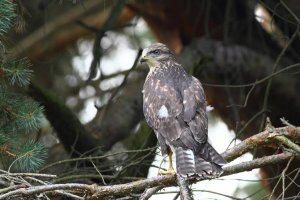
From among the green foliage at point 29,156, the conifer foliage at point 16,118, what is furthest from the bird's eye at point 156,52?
the green foliage at point 29,156

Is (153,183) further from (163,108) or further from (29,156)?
(163,108)

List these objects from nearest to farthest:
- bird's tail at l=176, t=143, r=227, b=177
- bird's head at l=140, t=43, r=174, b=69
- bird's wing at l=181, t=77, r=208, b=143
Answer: bird's tail at l=176, t=143, r=227, b=177 → bird's wing at l=181, t=77, r=208, b=143 → bird's head at l=140, t=43, r=174, b=69

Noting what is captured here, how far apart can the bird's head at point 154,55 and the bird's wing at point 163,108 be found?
2.21 feet

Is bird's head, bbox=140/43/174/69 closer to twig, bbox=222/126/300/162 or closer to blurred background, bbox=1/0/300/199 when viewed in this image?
blurred background, bbox=1/0/300/199

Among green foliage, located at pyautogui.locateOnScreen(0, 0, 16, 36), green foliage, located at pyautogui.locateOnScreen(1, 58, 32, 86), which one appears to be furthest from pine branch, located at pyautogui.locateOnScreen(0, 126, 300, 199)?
green foliage, located at pyautogui.locateOnScreen(0, 0, 16, 36)

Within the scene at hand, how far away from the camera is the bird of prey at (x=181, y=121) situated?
15.3ft

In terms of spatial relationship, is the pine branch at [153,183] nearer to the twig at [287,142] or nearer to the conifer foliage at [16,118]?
the twig at [287,142]

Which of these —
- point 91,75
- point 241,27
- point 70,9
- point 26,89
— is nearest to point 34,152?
point 26,89

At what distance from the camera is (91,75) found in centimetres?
679

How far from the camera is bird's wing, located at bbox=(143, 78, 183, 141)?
5.13 m

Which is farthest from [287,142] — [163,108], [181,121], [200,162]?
[163,108]

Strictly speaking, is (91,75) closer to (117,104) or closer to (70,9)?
(117,104)

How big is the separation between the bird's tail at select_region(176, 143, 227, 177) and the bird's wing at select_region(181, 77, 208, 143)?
0.40 feet

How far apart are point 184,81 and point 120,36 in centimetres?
423
